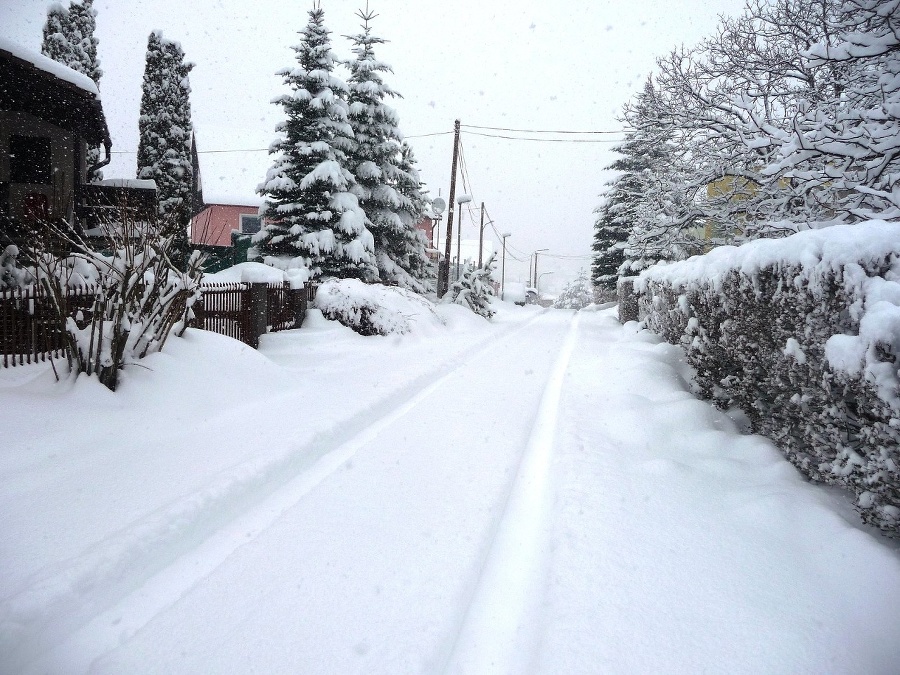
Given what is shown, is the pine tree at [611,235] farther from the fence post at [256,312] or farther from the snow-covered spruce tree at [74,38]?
the snow-covered spruce tree at [74,38]

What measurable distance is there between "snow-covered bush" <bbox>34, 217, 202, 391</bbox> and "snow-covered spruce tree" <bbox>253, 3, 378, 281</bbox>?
1025 centimetres

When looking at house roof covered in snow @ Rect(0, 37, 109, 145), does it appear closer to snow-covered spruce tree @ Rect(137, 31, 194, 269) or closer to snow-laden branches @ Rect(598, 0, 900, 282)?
snow-covered spruce tree @ Rect(137, 31, 194, 269)

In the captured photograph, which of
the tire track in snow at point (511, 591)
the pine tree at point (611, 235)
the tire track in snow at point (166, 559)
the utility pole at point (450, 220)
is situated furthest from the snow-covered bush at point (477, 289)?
the tire track in snow at point (511, 591)

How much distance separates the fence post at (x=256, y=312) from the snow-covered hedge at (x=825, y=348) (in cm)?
836

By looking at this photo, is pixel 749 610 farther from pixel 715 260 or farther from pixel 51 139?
pixel 51 139

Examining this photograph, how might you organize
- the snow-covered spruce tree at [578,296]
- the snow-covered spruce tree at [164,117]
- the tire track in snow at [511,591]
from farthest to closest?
the snow-covered spruce tree at [578,296], the snow-covered spruce tree at [164,117], the tire track in snow at [511,591]

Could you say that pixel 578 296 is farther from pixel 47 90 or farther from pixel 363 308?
pixel 47 90

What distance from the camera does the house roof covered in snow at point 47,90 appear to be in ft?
33.2

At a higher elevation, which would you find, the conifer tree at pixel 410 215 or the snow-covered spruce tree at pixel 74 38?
the snow-covered spruce tree at pixel 74 38

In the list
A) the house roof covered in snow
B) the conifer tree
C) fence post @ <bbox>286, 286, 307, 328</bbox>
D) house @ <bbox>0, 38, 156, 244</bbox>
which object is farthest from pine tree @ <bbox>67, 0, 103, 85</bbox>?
fence post @ <bbox>286, 286, 307, 328</bbox>

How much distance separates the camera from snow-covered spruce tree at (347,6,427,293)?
18.2 metres

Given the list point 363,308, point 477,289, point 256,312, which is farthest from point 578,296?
point 256,312

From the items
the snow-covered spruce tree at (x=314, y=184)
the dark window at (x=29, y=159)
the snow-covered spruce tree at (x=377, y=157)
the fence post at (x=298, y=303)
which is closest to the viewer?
the fence post at (x=298, y=303)

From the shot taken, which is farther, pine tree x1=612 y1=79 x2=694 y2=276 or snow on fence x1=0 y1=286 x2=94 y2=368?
pine tree x1=612 y1=79 x2=694 y2=276
